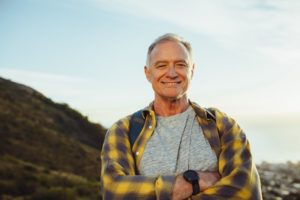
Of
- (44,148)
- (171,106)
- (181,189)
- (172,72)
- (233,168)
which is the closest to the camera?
(181,189)

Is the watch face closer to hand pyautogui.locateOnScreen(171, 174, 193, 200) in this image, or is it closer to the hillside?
hand pyautogui.locateOnScreen(171, 174, 193, 200)

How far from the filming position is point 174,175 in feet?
9.66

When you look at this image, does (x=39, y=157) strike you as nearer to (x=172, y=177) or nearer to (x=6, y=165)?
(x=6, y=165)

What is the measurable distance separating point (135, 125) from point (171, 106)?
0.29 meters

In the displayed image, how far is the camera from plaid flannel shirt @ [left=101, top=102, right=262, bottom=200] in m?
2.93

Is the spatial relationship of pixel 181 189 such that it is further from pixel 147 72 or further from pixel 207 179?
pixel 147 72

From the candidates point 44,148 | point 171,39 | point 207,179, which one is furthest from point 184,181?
point 44,148

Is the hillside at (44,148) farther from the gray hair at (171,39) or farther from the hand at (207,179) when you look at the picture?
the hand at (207,179)

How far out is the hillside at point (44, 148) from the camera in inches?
659

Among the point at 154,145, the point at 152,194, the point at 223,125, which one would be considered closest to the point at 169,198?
the point at 152,194

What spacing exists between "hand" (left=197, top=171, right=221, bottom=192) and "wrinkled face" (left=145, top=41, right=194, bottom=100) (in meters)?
0.58

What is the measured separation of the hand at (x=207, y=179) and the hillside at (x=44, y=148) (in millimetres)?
12546

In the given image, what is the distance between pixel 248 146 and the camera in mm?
3145

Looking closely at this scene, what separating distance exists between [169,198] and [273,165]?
91.2 ft
